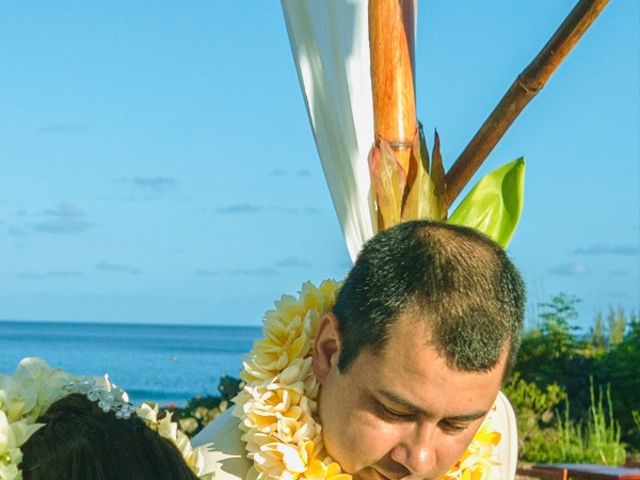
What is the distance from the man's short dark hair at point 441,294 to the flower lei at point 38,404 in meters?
0.46

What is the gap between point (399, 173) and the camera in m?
3.18

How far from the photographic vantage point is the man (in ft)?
8.14

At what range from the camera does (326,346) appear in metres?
2.73

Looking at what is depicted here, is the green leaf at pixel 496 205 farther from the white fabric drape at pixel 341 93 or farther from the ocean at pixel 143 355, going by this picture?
the ocean at pixel 143 355

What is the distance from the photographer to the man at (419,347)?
8.14 ft

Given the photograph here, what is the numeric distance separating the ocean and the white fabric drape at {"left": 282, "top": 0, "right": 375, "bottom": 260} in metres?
23.9

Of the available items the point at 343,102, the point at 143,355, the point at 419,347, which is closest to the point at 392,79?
the point at 343,102

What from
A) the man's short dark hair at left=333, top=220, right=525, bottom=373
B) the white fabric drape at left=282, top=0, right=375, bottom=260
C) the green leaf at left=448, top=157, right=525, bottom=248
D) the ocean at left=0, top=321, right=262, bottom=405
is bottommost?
the ocean at left=0, top=321, right=262, bottom=405

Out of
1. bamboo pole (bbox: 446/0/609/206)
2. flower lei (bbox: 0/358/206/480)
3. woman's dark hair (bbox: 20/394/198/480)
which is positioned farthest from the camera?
bamboo pole (bbox: 446/0/609/206)

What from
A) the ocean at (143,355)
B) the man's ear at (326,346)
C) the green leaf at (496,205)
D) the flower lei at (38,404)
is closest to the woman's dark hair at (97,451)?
the flower lei at (38,404)

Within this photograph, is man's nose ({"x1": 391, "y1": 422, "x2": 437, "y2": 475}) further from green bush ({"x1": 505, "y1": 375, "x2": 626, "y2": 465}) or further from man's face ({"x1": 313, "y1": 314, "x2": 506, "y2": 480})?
green bush ({"x1": 505, "y1": 375, "x2": 626, "y2": 465})

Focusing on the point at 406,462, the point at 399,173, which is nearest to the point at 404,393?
the point at 406,462

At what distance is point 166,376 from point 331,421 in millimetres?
40379

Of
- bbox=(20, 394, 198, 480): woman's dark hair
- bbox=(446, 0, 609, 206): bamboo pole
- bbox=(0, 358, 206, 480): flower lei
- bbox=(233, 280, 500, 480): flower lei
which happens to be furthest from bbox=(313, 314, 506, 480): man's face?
bbox=(446, 0, 609, 206): bamboo pole
